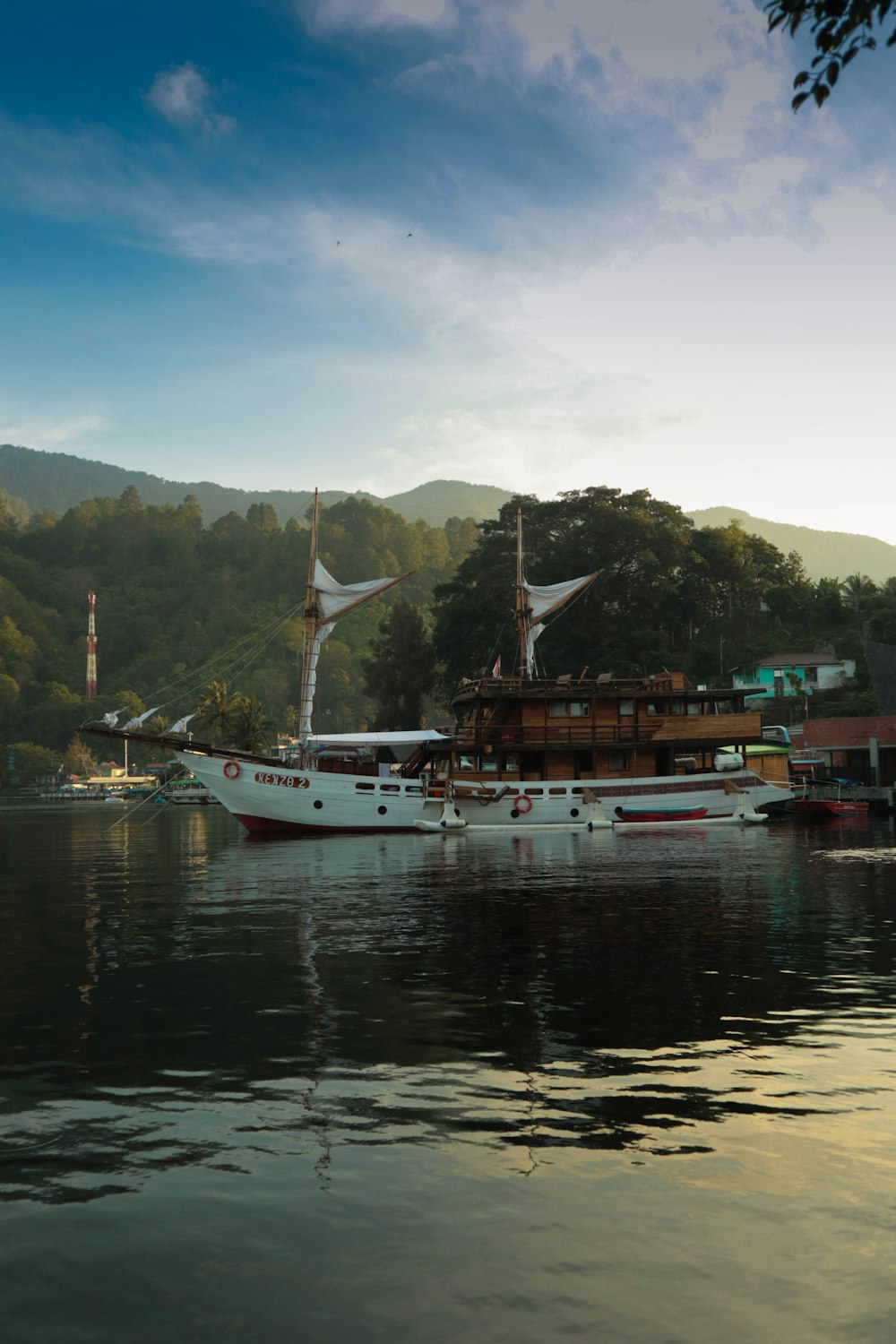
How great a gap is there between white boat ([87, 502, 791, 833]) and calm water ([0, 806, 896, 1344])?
33540 mm

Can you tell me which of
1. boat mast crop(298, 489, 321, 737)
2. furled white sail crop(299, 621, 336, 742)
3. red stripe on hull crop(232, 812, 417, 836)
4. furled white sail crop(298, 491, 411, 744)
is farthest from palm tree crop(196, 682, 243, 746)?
red stripe on hull crop(232, 812, 417, 836)

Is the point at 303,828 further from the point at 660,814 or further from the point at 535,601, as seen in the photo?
the point at 535,601

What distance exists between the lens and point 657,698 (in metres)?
59.5

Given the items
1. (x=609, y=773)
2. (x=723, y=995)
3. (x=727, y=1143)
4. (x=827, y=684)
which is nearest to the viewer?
(x=727, y=1143)

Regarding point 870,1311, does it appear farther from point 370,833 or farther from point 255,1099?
point 370,833

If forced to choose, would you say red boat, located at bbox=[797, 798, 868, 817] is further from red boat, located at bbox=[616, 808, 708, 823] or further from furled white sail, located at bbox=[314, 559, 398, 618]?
furled white sail, located at bbox=[314, 559, 398, 618]

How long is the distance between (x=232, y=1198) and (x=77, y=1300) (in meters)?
1.53

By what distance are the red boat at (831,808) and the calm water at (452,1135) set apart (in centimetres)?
4386

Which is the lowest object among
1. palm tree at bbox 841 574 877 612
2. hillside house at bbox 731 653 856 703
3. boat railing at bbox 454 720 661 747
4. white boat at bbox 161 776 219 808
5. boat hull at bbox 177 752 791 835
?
white boat at bbox 161 776 219 808

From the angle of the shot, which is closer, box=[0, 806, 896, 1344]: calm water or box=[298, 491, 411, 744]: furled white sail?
box=[0, 806, 896, 1344]: calm water

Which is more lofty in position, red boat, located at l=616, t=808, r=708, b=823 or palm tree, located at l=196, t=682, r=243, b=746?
palm tree, located at l=196, t=682, r=243, b=746

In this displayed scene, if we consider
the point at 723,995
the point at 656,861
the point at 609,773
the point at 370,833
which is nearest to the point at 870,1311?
→ the point at 723,995

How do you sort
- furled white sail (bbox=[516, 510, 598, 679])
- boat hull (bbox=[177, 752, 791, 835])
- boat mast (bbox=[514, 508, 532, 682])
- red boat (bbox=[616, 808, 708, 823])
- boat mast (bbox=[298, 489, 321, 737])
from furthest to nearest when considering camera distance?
furled white sail (bbox=[516, 510, 598, 679]) → boat mast (bbox=[514, 508, 532, 682]) → boat mast (bbox=[298, 489, 321, 737]) → red boat (bbox=[616, 808, 708, 823]) → boat hull (bbox=[177, 752, 791, 835])

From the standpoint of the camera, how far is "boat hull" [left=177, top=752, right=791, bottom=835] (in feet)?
178
